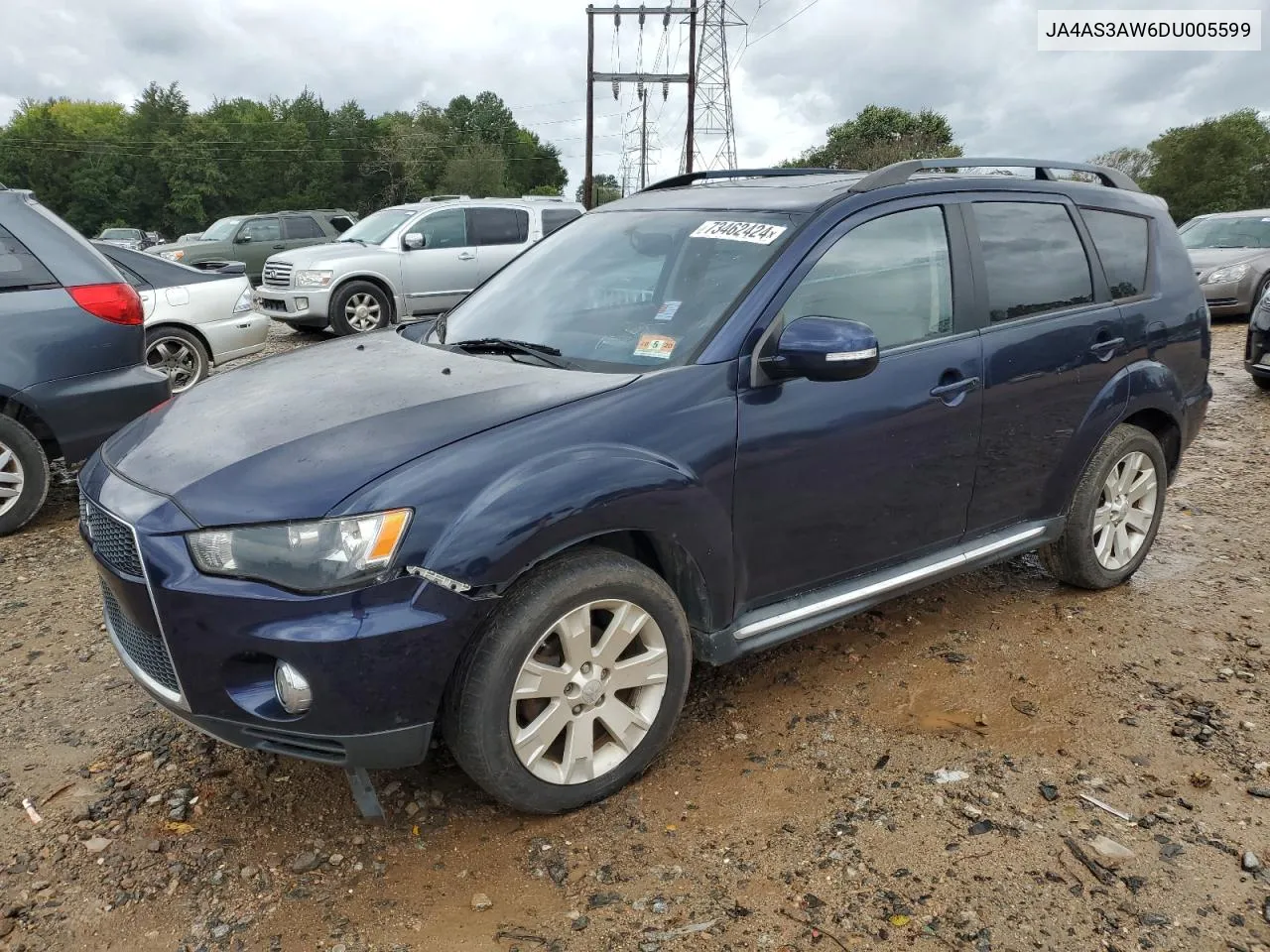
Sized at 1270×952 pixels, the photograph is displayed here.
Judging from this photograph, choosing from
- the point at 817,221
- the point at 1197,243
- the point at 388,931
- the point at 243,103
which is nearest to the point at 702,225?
the point at 817,221

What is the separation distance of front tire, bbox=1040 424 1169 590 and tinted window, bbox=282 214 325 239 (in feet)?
60.3

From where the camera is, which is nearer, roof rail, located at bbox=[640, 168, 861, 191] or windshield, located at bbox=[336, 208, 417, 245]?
roof rail, located at bbox=[640, 168, 861, 191]

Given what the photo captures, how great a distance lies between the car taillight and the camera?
5.03 m

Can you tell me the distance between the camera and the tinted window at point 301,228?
19.6m

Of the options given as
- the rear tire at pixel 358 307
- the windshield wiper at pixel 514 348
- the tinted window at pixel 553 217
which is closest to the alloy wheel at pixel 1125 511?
the windshield wiper at pixel 514 348

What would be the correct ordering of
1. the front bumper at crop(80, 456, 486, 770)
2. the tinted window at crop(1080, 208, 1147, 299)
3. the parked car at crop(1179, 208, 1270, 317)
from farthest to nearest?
the parked car at crop(1179, 208, 1270, 317)
the tinted window at crop(1080, 208, 1147, 299)
the front bumper at crop(80, 456, 486, 770)

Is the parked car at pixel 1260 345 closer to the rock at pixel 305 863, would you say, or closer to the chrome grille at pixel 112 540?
the rock at pixel 305 863

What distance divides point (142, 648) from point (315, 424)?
74cm

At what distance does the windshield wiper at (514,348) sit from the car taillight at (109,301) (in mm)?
2728

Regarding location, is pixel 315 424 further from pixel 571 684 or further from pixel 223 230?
pixel 223 230

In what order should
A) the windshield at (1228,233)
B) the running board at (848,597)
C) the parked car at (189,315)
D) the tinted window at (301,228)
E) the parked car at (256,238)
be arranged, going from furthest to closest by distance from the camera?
the tinted window at (301,228), the parked car at (256,238), the windshield at (1228,233), the parked car at (189,315), the running board at (848,597)

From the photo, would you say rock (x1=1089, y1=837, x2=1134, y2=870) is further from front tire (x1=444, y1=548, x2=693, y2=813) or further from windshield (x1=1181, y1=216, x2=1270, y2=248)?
windshield (x1=1181, y1=216, x2=1270, y2=248)

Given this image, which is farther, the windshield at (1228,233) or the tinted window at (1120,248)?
the windshield at (1228,233)

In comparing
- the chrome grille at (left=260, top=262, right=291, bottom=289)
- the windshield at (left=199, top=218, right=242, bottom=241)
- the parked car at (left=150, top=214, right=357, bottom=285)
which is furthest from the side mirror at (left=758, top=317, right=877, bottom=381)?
the windshield at (left=199, top=218, right=242, bottom=241)
